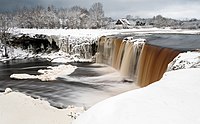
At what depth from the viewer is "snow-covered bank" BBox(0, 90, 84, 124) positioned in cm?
1328

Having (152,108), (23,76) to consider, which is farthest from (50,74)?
(152,108)

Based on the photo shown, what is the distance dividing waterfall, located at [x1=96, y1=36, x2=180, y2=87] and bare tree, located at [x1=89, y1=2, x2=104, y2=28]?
49.7 meters

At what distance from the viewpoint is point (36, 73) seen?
29.3 metres

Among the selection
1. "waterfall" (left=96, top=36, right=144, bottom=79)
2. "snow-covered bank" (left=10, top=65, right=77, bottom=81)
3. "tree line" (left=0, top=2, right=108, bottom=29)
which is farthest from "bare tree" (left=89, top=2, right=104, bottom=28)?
"snow-covered bank" (left=10, top=65, right=77, bottom=81)

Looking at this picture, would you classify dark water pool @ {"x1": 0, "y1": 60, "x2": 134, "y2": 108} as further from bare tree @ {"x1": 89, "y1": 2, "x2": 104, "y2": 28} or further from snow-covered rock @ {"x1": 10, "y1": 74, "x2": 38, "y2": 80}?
bare tree @ {"x1": 89, "y1": 2, "x2": 104, "y2": 28}

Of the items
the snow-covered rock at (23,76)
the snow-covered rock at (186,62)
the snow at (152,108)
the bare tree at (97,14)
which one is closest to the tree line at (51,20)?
the bare tree at (97,14)

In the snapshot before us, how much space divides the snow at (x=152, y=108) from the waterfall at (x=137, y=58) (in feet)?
30.2

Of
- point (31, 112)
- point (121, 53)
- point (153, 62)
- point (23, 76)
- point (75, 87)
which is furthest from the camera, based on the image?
point (121, 53)

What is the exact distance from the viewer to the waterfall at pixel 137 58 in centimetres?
1885

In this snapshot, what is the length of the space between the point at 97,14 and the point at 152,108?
84806mm

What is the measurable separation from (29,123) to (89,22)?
242ft

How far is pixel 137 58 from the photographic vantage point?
24469 mm

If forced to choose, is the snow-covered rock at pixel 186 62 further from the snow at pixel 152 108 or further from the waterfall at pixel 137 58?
the waterfall at pixel 137 58

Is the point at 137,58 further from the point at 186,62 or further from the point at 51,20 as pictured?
the point at 51,20
